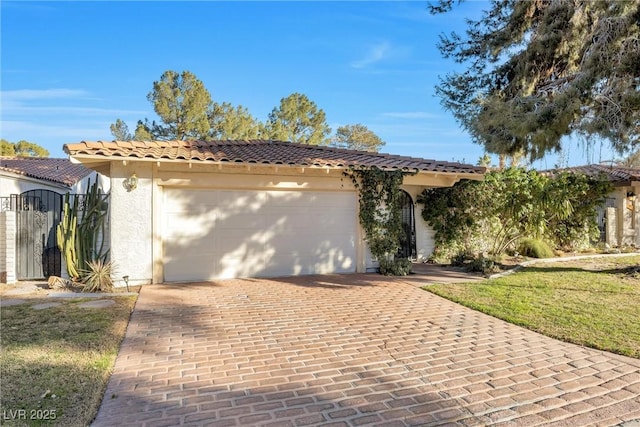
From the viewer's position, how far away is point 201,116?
27.2 m

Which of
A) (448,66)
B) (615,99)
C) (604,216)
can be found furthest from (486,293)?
(604,216)

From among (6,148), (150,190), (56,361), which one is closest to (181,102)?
(150,190)

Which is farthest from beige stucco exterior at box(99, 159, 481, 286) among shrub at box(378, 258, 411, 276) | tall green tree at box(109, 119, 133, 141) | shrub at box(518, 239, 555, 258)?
tall green tree at box(109, 119, 133, 141)

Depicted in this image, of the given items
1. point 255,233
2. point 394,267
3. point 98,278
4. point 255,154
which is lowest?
point 394,267

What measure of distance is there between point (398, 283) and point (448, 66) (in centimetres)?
746

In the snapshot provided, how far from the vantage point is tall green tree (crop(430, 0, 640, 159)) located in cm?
796

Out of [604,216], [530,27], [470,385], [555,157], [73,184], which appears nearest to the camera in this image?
[470,385]

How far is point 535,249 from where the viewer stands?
14.8 meters

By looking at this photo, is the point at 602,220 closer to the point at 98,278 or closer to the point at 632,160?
the point at 632,160

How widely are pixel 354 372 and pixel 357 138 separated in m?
43.1

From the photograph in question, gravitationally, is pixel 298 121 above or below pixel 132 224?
above

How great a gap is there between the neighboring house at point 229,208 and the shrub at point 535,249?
452 centimetres

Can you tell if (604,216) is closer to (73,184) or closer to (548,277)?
(548,277)

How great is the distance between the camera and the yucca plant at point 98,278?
910cm
